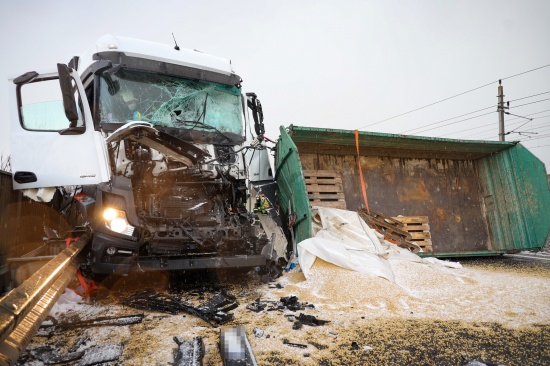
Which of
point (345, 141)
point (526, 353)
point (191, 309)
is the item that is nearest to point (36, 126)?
point (191, 309)

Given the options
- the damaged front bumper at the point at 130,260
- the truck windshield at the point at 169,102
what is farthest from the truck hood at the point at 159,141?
the damaged front bumper at the point at 130,260

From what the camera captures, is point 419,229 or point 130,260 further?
point 419,229

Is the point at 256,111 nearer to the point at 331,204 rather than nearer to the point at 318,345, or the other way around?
the point at 331,204

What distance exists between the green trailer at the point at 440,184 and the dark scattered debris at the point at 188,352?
3.41m

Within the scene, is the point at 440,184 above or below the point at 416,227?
above

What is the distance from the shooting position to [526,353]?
2.17 meters

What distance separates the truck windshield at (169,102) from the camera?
418 cm

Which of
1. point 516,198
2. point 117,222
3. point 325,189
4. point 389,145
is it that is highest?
point 389,145

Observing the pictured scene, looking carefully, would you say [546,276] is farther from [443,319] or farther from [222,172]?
[222,172]

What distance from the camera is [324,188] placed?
6055 millimetres

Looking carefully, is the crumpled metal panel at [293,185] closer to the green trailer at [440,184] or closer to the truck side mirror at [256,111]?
the green trailer at [440,184]

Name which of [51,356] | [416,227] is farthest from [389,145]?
[51,356]

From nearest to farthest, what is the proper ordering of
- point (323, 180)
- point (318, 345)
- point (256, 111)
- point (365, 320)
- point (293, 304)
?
1. point (318, 345)
2. point (365, 320)
3. point (293, 304)
4. point (256, 111)
5. point (323, 180)

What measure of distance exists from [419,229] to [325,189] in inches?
76.2
